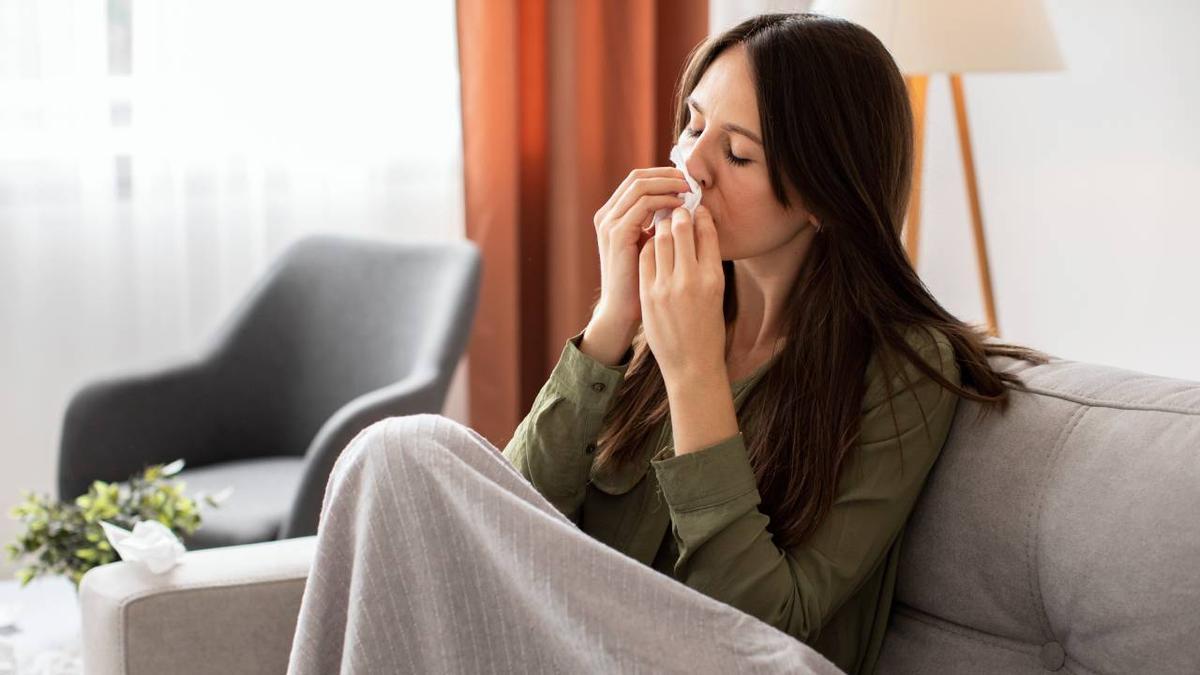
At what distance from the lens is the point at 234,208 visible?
2939 mm

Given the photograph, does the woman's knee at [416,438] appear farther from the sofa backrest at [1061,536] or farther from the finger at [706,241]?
the sofa backrest at [1061,536]

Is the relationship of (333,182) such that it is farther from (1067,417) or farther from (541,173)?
(1067,417)

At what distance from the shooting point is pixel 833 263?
143 centimetres

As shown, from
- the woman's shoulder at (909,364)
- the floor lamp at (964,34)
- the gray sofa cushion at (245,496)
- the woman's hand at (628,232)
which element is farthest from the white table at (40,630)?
the floor lamp at (964,34)

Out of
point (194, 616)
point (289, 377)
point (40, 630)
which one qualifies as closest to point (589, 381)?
point (194, 616)

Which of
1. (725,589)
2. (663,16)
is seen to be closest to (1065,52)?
(663,16)

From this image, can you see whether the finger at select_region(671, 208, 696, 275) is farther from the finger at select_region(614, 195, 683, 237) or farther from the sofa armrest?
the sofa armrest

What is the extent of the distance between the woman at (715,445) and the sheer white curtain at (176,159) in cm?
155

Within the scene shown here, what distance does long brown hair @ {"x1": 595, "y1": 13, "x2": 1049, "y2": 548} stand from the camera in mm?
1357

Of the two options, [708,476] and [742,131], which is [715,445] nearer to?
[708,476]

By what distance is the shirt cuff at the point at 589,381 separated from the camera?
1.48 m

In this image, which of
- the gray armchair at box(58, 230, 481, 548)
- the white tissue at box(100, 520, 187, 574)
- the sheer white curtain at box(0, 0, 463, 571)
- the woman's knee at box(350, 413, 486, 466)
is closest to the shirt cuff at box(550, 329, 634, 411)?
the woman's knee at box(350, 413, 486, 466)

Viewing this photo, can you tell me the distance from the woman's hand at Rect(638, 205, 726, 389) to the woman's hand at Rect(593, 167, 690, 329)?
0.04 metres

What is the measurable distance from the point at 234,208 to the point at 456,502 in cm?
192
